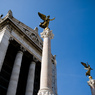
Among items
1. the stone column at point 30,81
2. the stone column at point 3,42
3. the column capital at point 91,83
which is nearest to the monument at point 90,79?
the column capital at point 91,83

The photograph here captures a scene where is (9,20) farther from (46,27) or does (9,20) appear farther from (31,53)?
(46,27)

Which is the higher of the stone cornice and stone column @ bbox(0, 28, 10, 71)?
the stone cornice

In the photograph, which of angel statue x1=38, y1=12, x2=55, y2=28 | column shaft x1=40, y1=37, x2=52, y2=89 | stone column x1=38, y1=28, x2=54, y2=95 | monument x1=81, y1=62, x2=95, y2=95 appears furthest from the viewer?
monument x1=81, y1=62, x2=95, y2=95

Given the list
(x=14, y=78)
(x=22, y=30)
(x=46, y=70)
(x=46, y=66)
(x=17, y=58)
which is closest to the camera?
(x=46, y=70)

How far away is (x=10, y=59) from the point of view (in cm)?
2181

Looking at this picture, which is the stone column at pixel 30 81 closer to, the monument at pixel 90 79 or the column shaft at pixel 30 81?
the column shaft at pixel 30 81

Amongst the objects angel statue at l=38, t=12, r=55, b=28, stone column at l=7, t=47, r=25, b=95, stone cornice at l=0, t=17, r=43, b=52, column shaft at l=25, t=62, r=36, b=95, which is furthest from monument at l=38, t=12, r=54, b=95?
column shaft at l=25, t=62, r=36, b=95

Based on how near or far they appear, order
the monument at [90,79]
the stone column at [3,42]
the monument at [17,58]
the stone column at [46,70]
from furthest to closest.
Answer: the monument at [90,79] → the monument at [17,58] → the stone column at [3,42] → the stone column at [46,70]

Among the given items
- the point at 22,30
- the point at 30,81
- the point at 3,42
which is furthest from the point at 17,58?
the point at 22,30

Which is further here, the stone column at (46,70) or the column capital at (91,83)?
the column capital at (91,83)

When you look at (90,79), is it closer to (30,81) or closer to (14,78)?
(30,81)

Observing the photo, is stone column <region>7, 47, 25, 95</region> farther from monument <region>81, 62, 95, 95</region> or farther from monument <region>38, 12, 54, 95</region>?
monument <region>81, 62, 95, 95</region>

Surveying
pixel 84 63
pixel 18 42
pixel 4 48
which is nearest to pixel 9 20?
pixel 18 42

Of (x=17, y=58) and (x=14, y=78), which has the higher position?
(x=17, y=58)
